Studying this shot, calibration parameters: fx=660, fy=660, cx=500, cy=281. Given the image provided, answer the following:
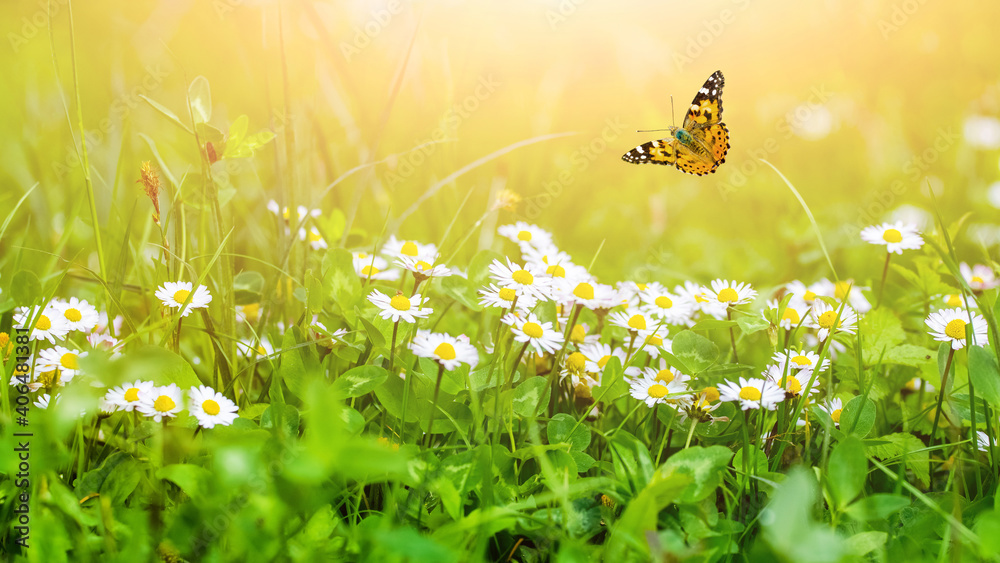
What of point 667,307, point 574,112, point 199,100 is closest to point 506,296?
point 667,307

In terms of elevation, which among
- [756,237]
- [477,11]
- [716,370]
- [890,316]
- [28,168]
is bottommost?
[716,370]

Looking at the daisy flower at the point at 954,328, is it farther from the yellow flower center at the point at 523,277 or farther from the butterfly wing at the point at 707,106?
the butterfly wing at the point at 707,106

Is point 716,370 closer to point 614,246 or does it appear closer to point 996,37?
point 614,246

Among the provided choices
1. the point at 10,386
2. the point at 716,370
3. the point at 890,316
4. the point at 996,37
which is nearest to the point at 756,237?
the point at 890,316

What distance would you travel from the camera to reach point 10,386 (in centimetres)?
94

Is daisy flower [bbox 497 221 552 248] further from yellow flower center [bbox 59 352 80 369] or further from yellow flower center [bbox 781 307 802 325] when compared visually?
yellow flower center [bbox 59 352 80 369]

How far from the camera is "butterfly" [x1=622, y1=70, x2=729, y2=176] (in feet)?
5.50

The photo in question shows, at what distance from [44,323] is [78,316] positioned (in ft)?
0.15

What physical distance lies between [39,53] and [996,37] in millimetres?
3713

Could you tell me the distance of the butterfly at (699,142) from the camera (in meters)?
1.68

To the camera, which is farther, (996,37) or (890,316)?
(996,37)

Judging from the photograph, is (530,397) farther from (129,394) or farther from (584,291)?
(129,394)

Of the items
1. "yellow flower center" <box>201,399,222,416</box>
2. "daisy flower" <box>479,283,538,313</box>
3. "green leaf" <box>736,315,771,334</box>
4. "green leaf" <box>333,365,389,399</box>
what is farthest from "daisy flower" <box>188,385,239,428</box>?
"green leaf" <box>736,315,771,334</box>

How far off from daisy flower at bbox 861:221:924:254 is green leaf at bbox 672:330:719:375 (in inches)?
18.7
